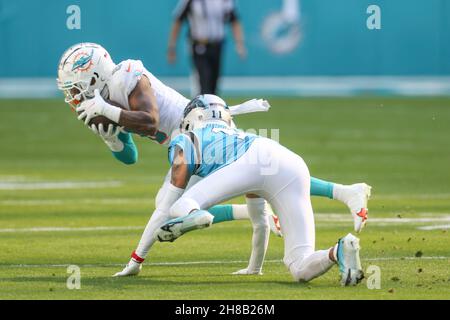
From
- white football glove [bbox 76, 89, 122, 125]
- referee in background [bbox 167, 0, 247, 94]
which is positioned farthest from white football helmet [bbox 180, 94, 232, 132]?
referee in background [bbox 167, 0, 247, 94]

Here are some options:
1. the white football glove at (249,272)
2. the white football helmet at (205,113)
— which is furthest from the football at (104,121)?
the white football glove at (249,272)

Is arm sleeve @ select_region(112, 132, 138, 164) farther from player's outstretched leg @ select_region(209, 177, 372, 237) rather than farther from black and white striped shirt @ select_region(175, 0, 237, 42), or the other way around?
black and white striped shirt @ select_region(175, 0, 237, 42)

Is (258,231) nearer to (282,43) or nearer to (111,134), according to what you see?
(111,134)

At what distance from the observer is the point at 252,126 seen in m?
19.3

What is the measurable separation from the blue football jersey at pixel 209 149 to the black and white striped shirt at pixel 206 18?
12087 millimetres

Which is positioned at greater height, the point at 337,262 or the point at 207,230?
the point at 337,262

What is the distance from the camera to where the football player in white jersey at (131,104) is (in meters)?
7.70

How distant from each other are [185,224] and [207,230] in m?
3.42

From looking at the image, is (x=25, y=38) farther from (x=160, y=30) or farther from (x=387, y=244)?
(x=387, y=244)

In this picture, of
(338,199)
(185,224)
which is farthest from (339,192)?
(185,224)
